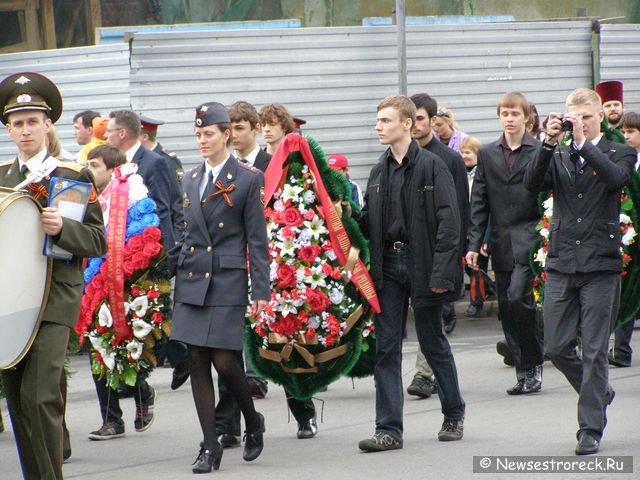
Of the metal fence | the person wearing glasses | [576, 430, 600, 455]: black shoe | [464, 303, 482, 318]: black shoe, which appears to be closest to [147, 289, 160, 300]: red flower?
[576, 430, 600, 455]: black shoe

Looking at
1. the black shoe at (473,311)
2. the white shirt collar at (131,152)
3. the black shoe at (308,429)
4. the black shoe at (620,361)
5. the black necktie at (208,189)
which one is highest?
the black necktie at (208,189)

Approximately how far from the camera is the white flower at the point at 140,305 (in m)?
8.86

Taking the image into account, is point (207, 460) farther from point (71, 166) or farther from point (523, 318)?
point (523, 318)

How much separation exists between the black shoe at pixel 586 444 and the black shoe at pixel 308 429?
6.18ft

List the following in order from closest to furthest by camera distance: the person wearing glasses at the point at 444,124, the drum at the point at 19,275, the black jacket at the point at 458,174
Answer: the drum at the point at 19,275, the black jacket at the point at 458,174, the person wearing glasses at the point at 444,124

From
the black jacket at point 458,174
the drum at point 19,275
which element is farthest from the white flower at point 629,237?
the drum at point 19,275

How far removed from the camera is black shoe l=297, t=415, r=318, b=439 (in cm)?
885

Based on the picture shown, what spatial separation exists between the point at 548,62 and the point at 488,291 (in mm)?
3153

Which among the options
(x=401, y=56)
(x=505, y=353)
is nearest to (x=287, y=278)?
(x=505, y=353)

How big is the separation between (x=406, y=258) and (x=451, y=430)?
1.13m

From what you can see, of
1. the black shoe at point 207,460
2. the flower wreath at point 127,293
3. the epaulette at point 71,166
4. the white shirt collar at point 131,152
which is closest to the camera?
the epaulette at point 71,166

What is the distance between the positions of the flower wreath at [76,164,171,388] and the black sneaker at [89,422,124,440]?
38 cm

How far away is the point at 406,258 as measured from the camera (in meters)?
8.27

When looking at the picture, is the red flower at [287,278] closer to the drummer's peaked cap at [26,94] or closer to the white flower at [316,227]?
the white flower at [316,227]
